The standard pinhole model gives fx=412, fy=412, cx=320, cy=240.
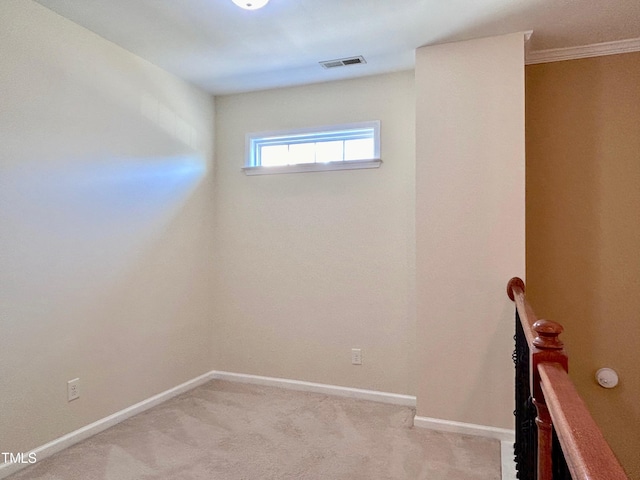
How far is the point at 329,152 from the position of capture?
3393 millimetres

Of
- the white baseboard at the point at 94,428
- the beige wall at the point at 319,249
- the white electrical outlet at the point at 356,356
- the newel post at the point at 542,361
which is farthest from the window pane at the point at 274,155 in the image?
the newel post at the point at 542,361

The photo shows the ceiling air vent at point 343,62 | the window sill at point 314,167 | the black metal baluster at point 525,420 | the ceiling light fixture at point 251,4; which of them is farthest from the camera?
the window sill at point 314,167

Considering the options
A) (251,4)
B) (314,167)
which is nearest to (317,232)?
(314,167)

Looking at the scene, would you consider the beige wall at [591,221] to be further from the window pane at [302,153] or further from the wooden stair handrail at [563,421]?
the wooden stair handrail at [563,421]

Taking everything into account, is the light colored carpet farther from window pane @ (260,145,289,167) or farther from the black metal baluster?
window pane @ (260,145,289,167)

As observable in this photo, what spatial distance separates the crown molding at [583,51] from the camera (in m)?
2.63

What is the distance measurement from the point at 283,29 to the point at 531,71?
1725 mm

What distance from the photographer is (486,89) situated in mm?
2592

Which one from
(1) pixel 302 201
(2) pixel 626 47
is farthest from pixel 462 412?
(2) pixel 626 47

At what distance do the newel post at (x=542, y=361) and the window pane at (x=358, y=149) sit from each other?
7.80ft

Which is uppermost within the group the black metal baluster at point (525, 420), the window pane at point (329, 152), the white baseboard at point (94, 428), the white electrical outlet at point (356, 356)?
the window pane at point (329, 152)

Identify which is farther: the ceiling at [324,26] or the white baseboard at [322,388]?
the white baseboard at [322,388]

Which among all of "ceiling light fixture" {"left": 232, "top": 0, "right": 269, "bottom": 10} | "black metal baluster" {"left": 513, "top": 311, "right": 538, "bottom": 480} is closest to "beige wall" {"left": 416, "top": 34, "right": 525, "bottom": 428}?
"black metal baluster" {"left": 513, "top": 311, "right": 538, "bottom": 480}

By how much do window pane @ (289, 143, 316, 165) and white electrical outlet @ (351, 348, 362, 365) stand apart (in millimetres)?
1573
